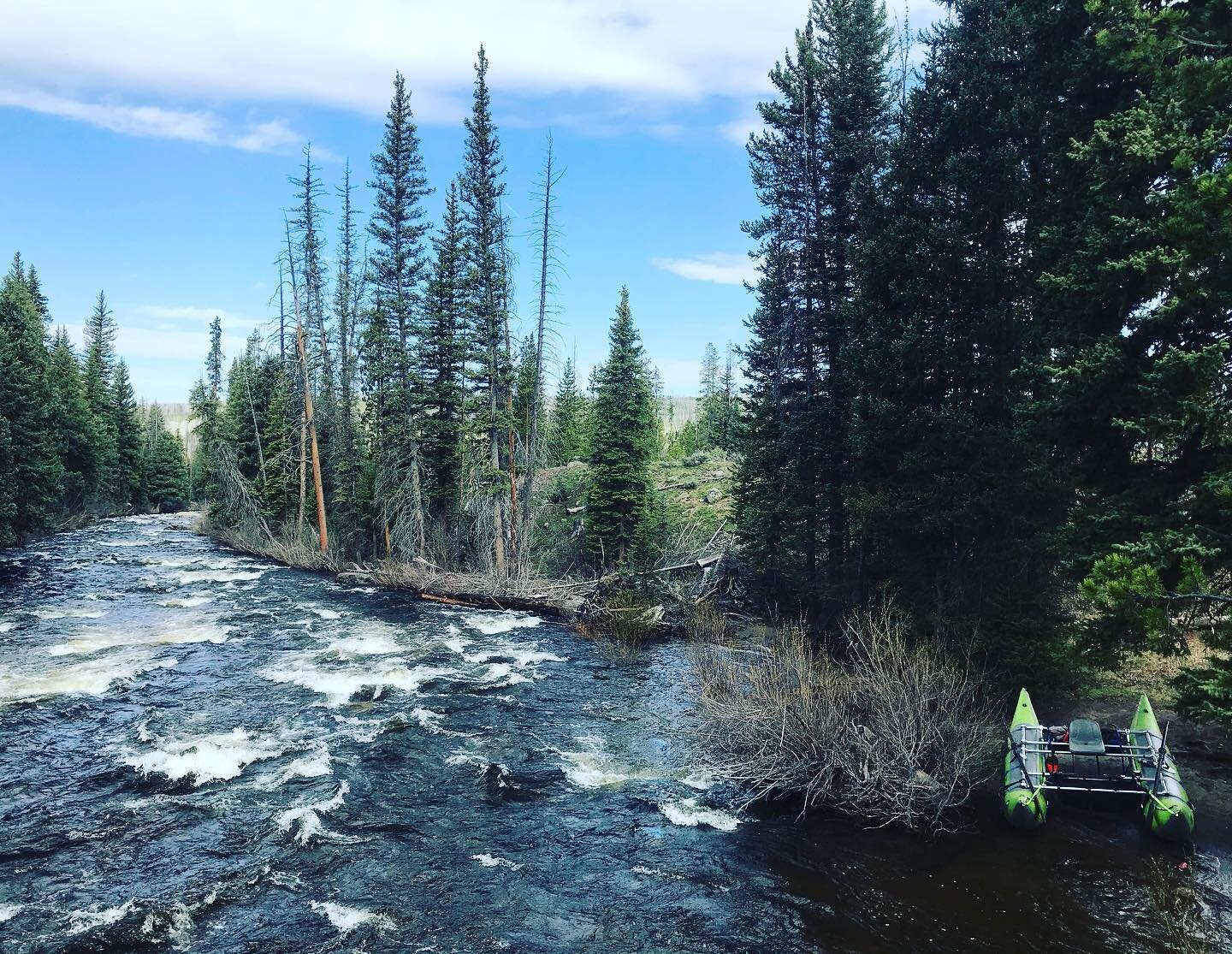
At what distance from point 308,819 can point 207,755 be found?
3051mm

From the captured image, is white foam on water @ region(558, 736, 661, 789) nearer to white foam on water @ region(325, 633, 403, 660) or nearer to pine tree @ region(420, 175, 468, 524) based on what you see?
white foam on water @ region(325, 633, 403, 660)

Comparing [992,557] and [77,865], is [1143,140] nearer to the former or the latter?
[992,557]

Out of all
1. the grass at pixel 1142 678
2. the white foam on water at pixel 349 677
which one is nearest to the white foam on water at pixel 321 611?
the white foam on water at pixel 349 677

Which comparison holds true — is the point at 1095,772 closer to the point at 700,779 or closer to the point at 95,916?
the point at 700,779

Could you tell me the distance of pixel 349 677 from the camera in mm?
15930

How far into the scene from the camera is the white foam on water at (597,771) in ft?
36.7

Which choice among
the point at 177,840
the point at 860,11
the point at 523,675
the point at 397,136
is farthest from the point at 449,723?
the point at 397,136

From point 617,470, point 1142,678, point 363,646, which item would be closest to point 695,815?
point 1142,678

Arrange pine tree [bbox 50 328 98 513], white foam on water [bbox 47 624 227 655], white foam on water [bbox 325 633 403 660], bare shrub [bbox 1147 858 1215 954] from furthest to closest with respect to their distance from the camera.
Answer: pine tree [bbox 50 328 98 513] → white foam on water [bbox 325 633 403 660] → white foam on water [bbox 47 624 227 655] → bare shrub [bbox 1147 858 1215 954]

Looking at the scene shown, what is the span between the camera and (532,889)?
830 centimetres

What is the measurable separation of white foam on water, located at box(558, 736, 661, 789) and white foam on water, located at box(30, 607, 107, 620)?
16.6 meters

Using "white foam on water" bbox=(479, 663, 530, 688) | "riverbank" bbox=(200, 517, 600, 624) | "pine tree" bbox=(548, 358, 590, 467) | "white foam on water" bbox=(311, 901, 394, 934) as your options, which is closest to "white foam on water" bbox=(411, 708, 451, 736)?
"white foam on water" bbox=(479, 663, 530, 688)

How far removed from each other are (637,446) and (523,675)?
14697mm

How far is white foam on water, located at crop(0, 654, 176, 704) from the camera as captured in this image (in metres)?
14.1
